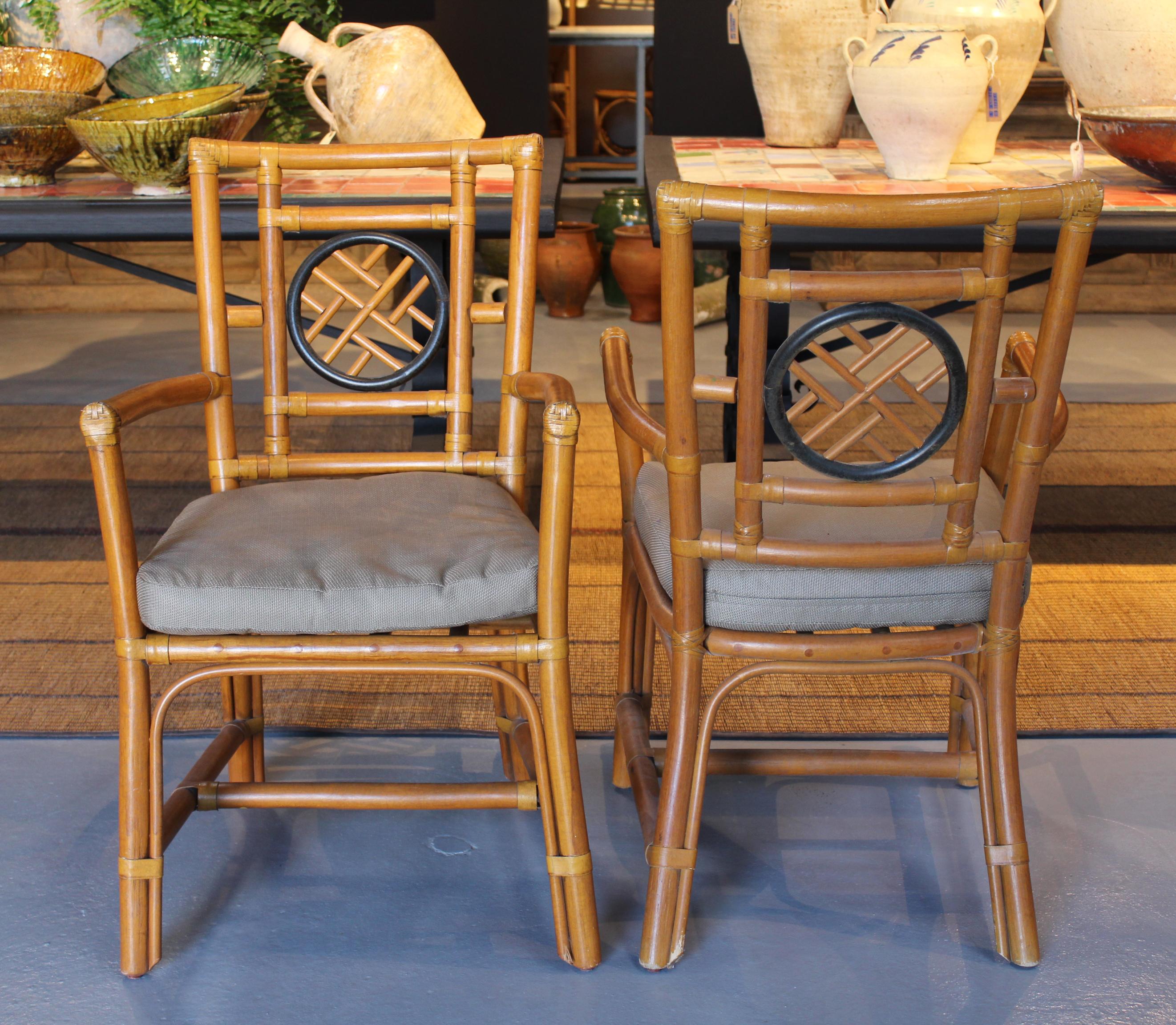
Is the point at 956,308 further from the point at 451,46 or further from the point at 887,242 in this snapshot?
the point at 451,46

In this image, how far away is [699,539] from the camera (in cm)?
113

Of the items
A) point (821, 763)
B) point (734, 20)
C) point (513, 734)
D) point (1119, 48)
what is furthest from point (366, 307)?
point (1119, 48)

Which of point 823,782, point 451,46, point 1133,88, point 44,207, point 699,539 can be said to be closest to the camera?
point 699,539

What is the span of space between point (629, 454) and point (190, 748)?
738mm

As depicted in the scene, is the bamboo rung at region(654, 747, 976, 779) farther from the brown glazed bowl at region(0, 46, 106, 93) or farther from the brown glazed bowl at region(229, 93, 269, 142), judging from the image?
the brown glazed bowl at region(0, 46, 106, 93)

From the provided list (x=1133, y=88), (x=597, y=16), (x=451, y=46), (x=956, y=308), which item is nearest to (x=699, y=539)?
(x=956, y=308)

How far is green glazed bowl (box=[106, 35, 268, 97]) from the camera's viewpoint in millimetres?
2244

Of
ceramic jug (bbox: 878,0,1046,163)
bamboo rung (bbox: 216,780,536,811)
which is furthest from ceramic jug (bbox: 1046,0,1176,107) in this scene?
bamboo rung (bbox: 216,780,536,811)

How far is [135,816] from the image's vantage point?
121cm

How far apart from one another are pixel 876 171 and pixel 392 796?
1.38 metres

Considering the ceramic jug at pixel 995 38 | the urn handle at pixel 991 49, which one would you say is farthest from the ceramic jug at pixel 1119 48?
the urn handle at pixel 991 49

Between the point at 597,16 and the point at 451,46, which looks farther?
the point at 597,16

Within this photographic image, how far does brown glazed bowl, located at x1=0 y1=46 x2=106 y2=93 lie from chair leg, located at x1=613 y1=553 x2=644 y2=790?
4.85 ft

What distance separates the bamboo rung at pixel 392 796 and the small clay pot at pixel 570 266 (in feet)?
9.57
